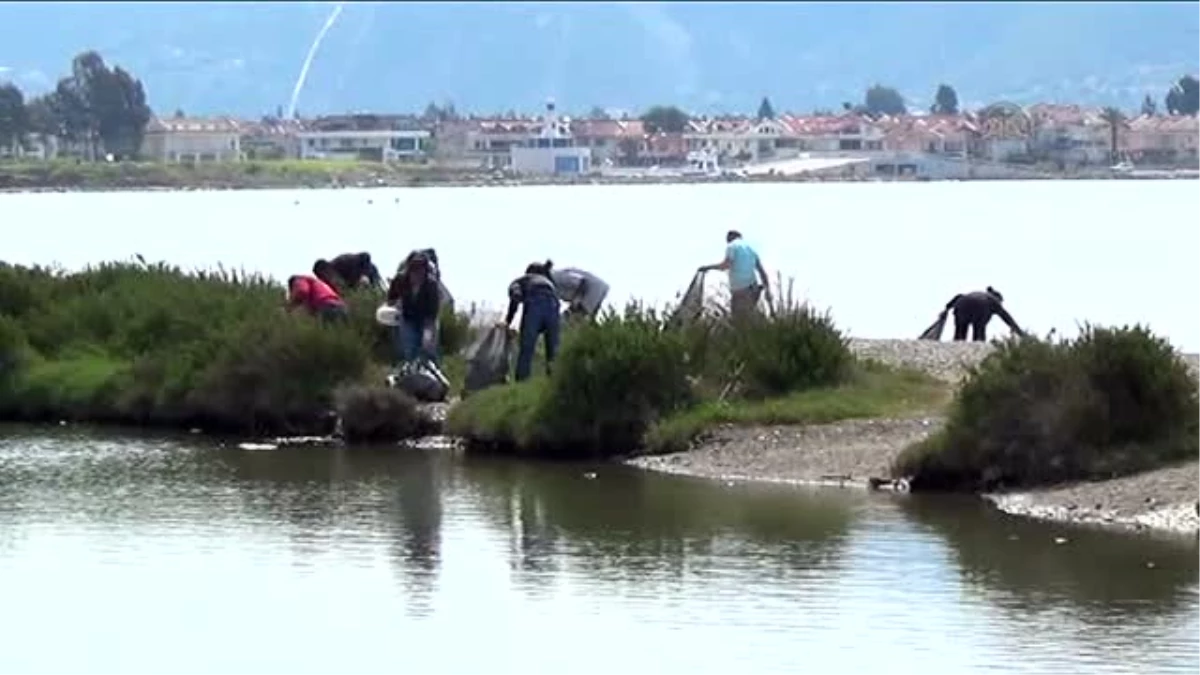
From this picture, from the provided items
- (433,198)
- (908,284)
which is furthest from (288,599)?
(433,198)

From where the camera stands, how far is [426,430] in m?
27.1

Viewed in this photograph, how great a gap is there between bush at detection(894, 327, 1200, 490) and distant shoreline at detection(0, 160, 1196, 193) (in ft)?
422

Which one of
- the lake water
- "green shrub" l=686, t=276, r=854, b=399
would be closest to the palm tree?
the lake water

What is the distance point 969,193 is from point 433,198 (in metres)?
28.1

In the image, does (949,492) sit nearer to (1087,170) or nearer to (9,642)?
(9,642)

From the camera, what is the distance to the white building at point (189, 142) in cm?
17800

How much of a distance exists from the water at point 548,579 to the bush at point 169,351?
2657mm

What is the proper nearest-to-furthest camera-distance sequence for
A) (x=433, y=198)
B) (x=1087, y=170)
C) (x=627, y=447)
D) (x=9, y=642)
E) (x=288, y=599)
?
1. (x=9, y=642)
2. (x=288, y=599)
3. (x=627, y=447)
4. (x=433, y=198)
5. (x=1087, y=170)

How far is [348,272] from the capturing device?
30.7 m

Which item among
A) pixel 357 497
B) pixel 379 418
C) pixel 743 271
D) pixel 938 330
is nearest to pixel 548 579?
pixel 357 497

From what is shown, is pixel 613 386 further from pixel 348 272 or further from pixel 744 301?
pixel 348 272

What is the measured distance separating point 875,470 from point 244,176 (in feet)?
514

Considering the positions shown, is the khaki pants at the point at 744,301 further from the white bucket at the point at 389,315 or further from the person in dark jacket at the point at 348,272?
the person in dark jacket at the point at 348,272

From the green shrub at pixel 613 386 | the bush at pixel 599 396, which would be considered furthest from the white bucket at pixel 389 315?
the green shrub at pixel 613 386
